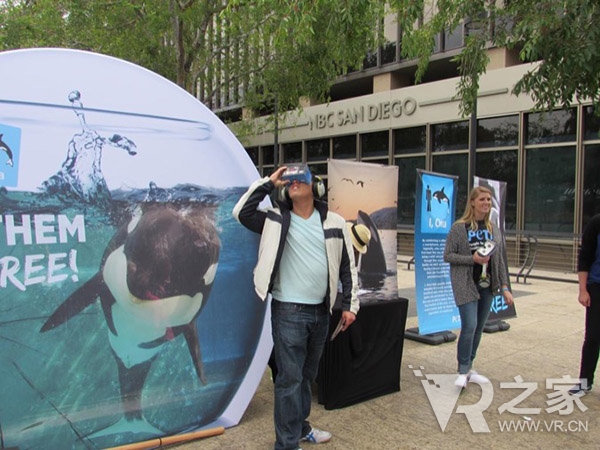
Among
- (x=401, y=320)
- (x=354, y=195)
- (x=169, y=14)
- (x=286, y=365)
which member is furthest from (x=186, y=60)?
(x=286, y=365)

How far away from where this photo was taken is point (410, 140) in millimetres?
16859

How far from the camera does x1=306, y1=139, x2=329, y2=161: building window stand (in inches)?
778

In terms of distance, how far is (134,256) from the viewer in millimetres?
3219

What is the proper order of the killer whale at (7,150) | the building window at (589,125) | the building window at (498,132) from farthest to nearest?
the building window at (498,132) → the building window at (589,125) → the killer whale at (7,150)

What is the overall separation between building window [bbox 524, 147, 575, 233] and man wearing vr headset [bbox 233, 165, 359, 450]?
12080 mm

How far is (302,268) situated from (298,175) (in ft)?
1.87

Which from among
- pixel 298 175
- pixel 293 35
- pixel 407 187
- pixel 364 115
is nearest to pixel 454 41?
pixel 364 115

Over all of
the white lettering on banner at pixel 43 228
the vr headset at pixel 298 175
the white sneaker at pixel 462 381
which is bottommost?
the white sneaker at pixel 462 381

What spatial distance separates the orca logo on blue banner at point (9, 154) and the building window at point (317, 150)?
56.2ft

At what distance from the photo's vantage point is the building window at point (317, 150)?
1977 cm

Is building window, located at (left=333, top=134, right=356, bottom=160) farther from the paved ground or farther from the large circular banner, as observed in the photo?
the large circular banner

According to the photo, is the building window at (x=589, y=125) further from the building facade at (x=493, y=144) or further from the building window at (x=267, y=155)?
the building window at (x=267, y=155)

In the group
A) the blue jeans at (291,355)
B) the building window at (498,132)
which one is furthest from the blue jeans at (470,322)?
the building window at (498,132)

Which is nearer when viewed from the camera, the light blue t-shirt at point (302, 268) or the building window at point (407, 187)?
the light blue t-shirt at point (302, 268)
